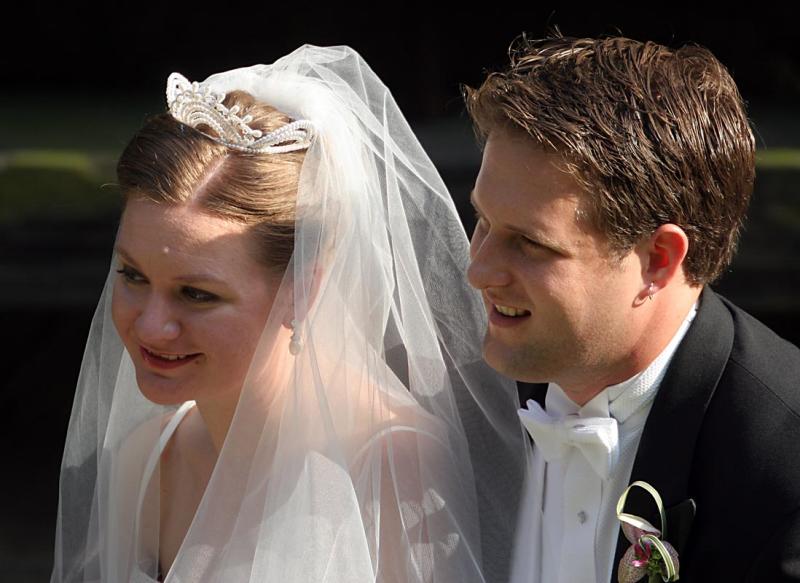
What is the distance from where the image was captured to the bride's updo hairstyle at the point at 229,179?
86.2 inches

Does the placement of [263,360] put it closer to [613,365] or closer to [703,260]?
[613,365]

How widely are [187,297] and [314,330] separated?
244mm

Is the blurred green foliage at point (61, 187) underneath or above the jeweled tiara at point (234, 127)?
underneath

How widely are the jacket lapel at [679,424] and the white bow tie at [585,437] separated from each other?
0.06 m

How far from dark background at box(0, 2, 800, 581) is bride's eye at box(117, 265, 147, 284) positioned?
254 cm

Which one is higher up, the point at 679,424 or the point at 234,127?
the point at 234,127

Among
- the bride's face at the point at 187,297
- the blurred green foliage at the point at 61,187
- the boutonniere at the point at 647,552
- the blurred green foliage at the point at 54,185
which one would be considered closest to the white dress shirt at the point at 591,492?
the boutonniere at the point at 647,552

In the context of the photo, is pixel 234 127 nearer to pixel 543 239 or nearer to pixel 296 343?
pixel 296 343

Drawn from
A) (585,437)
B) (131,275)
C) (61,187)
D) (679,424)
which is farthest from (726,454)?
(61,187)

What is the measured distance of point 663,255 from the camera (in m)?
1.94

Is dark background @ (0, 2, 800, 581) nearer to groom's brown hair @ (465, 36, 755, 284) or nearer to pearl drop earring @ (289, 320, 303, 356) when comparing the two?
pearl drop earring @ (289, 320, 303, 356)

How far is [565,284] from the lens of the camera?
1.90 metres

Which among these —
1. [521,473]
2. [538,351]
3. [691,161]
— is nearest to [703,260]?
[691,161]

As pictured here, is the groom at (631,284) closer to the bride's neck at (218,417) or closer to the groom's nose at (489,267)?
the groom's nose at (489,267)
